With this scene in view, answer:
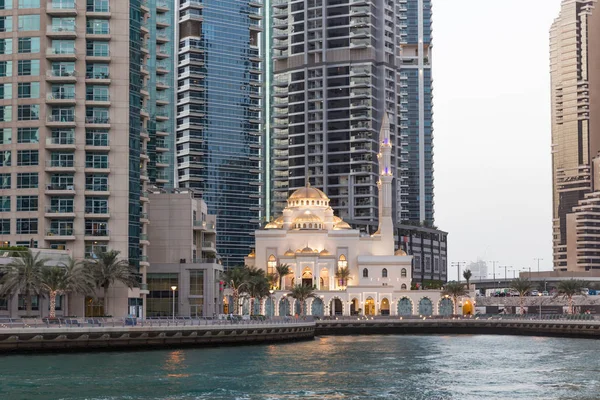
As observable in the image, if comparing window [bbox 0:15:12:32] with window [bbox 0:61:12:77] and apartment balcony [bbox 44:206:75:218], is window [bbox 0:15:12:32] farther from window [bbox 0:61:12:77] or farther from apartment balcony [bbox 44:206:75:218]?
apartment balcony [bbox 44:206:75:218]

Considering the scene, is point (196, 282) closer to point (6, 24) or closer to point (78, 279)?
point (78, 279)

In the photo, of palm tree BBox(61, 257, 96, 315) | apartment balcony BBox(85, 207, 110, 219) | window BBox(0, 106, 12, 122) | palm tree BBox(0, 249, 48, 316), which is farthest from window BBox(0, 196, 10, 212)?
palm tree BBox(0, 249, 48, 316)

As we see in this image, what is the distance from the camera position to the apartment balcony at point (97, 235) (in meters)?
143

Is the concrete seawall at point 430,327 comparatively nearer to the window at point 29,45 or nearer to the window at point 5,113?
the window at point 5,113

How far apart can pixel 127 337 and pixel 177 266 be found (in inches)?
1815

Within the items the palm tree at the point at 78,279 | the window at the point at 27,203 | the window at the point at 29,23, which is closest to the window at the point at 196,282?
the window at the point at 27,203

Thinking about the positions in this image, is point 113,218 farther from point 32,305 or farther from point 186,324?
point 186,324

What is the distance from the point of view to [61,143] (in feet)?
467

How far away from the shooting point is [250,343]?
13162 cm

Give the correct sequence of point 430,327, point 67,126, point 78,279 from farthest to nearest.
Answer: point 430,327, point 67,126, point 78,279

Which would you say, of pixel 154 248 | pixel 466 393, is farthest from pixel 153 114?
pixel 466 393

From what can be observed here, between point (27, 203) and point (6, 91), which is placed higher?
point (6, 91)

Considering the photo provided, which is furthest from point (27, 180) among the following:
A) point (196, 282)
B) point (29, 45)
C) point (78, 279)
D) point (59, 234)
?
point (196, 282)

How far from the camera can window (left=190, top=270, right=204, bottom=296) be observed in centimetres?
16038
